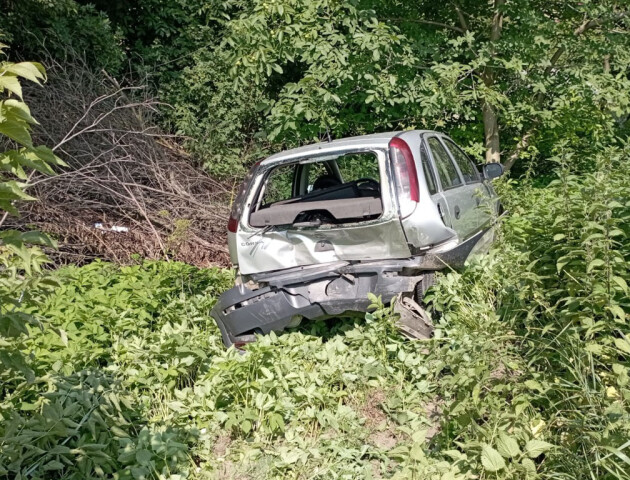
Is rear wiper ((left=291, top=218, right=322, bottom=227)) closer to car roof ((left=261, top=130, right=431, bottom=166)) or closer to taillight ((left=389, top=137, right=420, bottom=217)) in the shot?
car roof ((left=261, top=130, right=431, bottom=166))

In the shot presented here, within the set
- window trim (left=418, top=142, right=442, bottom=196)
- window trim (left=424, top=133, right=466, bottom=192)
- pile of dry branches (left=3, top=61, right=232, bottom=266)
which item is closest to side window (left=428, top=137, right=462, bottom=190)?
window trim (left=424, top=133, right=466, bottom=192)

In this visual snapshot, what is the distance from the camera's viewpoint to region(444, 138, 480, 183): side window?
287 inches

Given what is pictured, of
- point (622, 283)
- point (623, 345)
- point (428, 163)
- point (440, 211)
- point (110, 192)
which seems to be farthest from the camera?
point (110, 192)

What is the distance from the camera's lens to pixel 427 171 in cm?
581

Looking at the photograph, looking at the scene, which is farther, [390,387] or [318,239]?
[318,239]

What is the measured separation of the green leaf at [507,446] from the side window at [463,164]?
13.7 feet

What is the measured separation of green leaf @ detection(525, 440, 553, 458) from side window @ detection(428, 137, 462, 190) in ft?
10.5

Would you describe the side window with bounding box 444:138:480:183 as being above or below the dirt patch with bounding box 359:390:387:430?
above

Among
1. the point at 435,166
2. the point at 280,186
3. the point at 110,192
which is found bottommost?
the point at 280,186

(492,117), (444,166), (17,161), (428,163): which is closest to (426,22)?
(492,117)

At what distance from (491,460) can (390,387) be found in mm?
1732

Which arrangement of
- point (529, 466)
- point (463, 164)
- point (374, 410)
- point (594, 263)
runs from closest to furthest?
point (529, 466) → point (594, 263) → point (374, 410) → point (463, 164)

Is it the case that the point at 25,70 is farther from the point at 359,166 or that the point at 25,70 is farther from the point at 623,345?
the point at 359,166

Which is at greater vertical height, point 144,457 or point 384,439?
point 144,457
